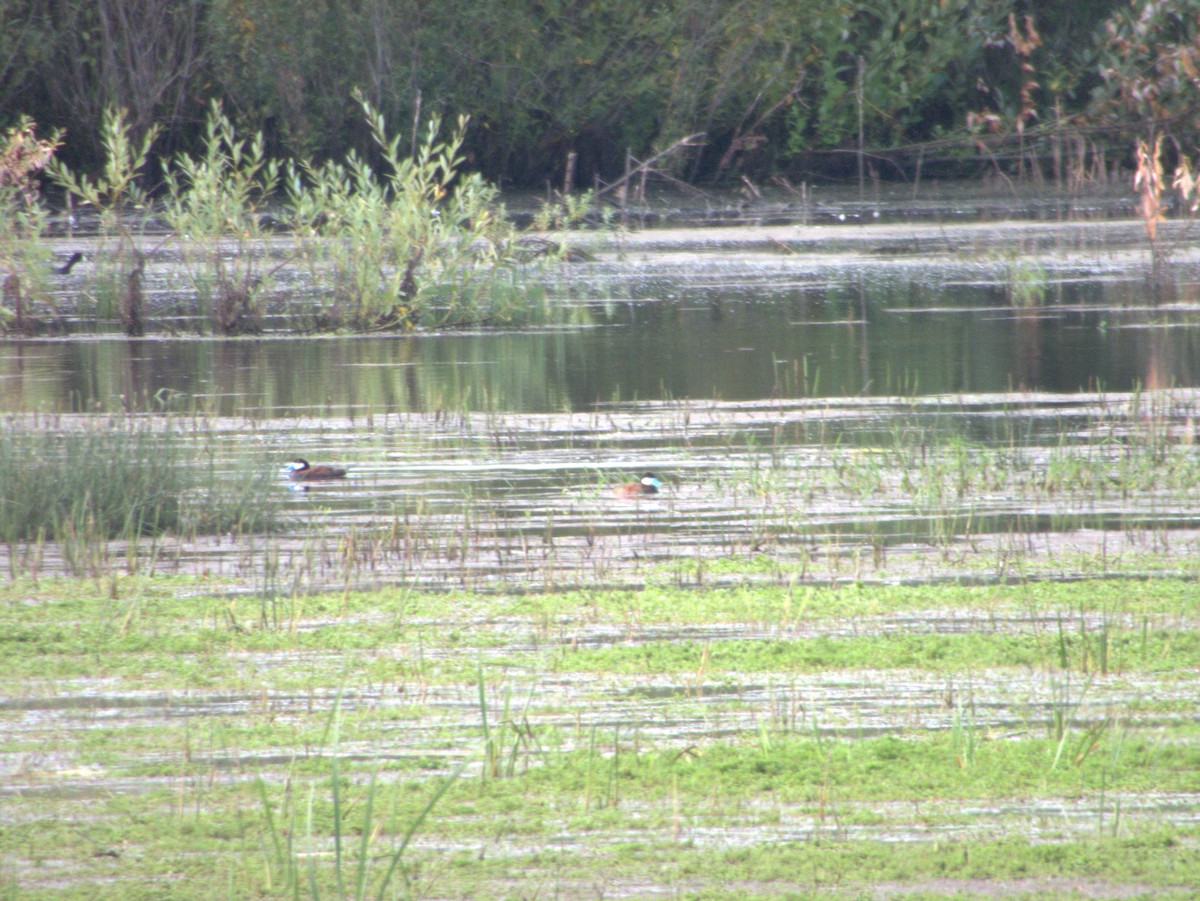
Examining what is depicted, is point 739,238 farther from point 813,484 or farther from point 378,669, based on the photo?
point 378,669

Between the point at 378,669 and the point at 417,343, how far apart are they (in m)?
7.86

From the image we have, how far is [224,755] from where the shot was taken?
3738 millimetres

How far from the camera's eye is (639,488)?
22.4 ft

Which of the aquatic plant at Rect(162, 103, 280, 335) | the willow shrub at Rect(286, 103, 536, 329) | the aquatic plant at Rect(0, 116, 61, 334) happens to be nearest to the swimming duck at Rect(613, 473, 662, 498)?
the willow shrub at Rect(286, 103, 536, 329)

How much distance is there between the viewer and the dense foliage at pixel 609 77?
22.9 metres

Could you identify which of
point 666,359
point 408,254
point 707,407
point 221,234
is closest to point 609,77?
point 408,254

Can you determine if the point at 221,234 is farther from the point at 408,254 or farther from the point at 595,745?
the point at 595,745

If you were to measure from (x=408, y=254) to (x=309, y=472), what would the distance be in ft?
17.6

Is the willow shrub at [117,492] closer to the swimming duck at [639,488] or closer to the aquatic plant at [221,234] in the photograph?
the swimming duck at [639,488]

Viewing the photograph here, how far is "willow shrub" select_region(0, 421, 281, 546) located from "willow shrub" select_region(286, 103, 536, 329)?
5358 millimetres

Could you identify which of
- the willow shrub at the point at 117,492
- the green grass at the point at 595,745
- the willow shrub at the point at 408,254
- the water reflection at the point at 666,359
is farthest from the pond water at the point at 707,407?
the green grass at the point at 595,745

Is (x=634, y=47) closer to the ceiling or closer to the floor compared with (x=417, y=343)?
closer to the ceiling

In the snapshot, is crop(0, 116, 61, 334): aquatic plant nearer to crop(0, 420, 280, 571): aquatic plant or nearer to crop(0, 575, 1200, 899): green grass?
crop(0, 420, 280, 571): aquatic plant

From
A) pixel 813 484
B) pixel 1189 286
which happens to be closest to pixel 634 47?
pixel 1189 286
